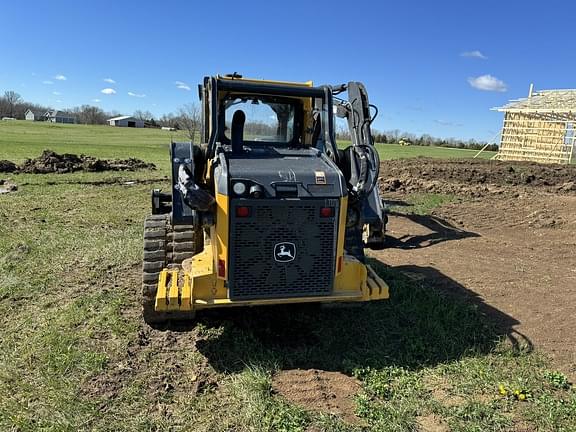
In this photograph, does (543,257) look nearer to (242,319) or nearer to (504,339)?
(504,339)

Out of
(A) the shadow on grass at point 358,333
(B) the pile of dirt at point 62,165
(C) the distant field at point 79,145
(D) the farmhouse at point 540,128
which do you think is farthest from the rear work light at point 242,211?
(D) the farmhouse at point 540,128

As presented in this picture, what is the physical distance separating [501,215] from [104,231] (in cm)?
935

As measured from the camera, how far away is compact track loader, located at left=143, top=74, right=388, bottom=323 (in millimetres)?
4426

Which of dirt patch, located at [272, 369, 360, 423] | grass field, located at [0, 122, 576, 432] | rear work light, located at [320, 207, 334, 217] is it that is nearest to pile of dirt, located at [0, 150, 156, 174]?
grass field, located at [0, 122, 576, 432]

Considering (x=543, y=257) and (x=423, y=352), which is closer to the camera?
(x=423, y=352)

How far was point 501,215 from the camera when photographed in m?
12.4

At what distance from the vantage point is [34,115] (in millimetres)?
121688

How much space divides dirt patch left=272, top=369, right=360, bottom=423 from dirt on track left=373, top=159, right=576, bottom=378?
2.16 metres

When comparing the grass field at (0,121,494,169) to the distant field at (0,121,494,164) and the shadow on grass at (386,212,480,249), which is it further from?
the shadow on grass at (386,212,480,249)

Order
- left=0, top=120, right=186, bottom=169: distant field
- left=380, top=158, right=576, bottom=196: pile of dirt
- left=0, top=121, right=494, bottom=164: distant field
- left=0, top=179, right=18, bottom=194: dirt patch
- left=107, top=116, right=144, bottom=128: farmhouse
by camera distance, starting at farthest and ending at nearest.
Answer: left=107, top=116, right=144, bottom=128: farmhouse
left=0, top=121, right=494, bottom=164: distant field
left=0, top=120, right=186, bottom=169: distant field
left=380, top=158, right=576, bottom=196: pile of dirt
left=0, top=179, right=18, bottom=194: dirt patch

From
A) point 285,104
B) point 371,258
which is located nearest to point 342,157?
point 285,104

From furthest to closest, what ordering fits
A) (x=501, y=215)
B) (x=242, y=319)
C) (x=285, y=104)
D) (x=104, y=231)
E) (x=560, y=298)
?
(x=501, y=215) → (x=104, y=231) → (x=560, y=298) → (x=285, y=104) → (x=242, y=319)

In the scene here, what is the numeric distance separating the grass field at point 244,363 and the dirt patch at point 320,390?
0.27ft

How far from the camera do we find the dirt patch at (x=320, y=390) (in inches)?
158
